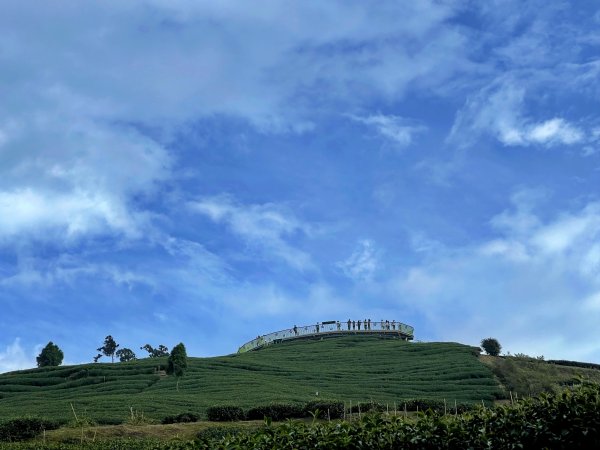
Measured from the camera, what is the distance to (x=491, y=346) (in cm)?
7031

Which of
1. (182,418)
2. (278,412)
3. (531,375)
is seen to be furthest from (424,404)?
(531,375)

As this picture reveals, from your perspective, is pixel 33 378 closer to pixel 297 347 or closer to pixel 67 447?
pixel 297 347

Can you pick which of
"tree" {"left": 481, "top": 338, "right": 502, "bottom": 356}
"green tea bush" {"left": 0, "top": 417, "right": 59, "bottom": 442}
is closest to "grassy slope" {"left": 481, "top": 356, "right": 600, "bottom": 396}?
"tree" {"left": 481, "top": 338, "right": 502, "bottom": 356}

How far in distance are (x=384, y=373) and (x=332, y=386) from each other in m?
9.30

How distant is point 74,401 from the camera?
42.2 m

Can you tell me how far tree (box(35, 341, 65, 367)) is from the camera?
69.7 metres

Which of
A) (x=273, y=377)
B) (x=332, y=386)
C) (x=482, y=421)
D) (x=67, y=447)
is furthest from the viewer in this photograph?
(x=273, y=377)

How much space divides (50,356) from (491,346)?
4793 centimetres

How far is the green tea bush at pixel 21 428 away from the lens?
86.5 feet

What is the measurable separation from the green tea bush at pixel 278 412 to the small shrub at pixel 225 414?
1.57 feet

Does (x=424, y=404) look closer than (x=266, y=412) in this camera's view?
No

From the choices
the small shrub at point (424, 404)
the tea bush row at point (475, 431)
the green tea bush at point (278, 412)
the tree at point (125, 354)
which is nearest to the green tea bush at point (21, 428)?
the green tea bush at point (278, 412)

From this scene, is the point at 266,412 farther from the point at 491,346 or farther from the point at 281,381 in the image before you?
the point at 491,346

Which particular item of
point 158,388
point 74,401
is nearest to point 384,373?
point 158,388
